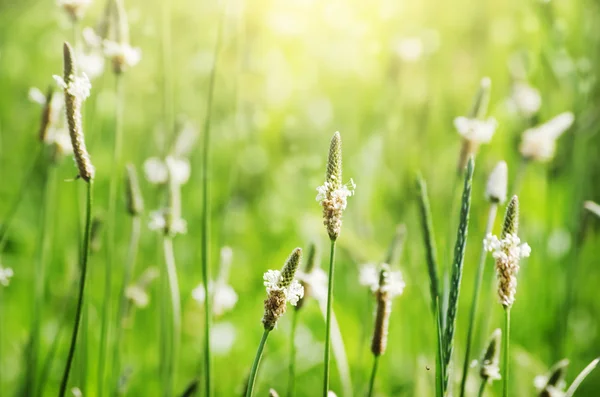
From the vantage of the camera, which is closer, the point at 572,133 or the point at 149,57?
the point at 572,133

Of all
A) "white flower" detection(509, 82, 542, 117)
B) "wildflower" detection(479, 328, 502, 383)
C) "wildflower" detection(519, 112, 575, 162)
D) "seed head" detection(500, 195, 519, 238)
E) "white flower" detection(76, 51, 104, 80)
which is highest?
"white flower" detection(509, 82, 542, 117)

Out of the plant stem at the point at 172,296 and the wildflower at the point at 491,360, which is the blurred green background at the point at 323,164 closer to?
the plant stem at the point at 172,296

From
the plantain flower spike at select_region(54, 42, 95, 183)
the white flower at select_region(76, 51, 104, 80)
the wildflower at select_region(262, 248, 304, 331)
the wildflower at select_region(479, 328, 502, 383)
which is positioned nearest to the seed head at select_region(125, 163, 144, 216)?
the white flower at select_region(76, 51, 104, 80)

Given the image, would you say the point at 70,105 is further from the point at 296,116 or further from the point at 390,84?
the point at 296,116

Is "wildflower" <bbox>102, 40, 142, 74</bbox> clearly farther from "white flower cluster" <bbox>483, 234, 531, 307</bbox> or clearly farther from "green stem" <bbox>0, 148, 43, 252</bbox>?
"white flower cluster" <bbox>483, 234, 531, 307</bbox>

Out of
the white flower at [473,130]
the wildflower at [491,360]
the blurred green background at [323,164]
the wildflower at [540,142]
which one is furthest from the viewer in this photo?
the blurred green background at [323,164]

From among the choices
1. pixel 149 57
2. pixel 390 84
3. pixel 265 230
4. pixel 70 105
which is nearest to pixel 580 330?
pixel 390 84

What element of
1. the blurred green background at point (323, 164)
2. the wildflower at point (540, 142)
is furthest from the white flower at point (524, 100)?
the wildflower at point (540, 142)
